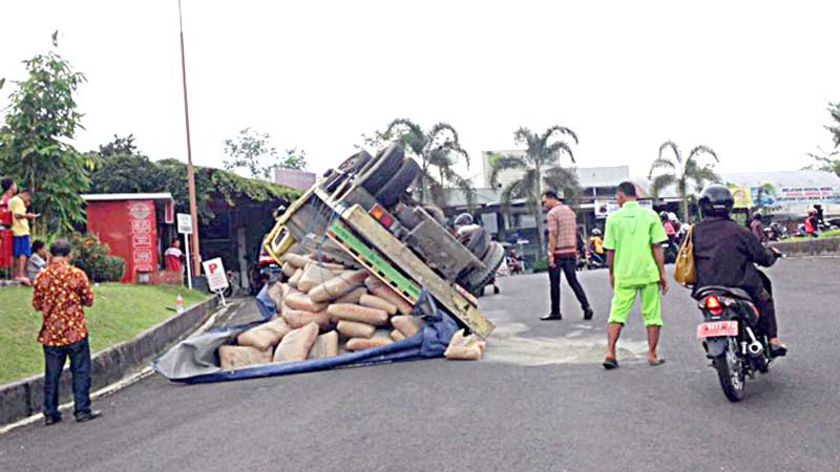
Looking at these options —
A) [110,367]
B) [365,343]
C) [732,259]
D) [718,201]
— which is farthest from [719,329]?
[110,367]

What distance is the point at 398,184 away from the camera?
36.8 feet

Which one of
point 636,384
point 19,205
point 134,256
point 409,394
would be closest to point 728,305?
point 636,384

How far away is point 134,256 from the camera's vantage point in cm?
2677

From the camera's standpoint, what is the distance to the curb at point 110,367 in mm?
8617

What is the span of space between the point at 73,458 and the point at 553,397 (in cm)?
365

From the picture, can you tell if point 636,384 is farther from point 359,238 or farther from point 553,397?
point 359,238

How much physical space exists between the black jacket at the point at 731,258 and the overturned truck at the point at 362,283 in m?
3.36

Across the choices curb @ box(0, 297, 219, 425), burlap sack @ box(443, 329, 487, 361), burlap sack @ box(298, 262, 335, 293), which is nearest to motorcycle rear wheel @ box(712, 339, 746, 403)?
burlap sack @ box(443, 329, 487, 361)

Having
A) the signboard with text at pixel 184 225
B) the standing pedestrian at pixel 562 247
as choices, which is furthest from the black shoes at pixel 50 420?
the signboard with text at pixel 184 225

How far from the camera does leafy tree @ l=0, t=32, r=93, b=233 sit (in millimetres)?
18641

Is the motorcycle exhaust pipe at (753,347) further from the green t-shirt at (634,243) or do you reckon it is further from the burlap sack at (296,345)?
the burlap sack at (296,345)

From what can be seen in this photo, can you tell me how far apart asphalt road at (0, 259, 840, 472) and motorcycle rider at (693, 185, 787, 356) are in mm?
578

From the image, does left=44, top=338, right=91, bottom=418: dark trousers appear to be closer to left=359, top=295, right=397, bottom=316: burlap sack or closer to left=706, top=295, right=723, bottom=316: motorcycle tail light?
left=359, top=295, right=397, bottom=316: burlap sack

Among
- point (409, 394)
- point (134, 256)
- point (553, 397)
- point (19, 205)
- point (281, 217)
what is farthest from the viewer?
point (134, 256)
